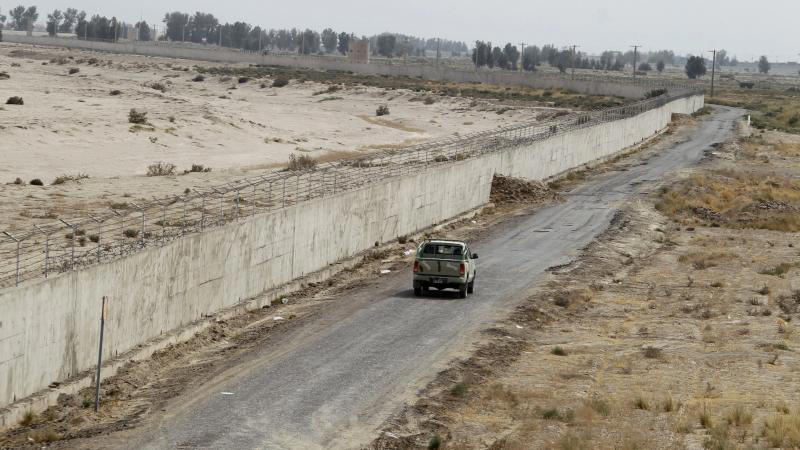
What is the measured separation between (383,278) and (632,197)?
2987cm

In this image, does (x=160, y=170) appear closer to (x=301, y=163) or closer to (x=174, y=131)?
(x=301, y=163)

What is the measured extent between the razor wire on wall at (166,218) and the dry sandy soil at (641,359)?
332 inches

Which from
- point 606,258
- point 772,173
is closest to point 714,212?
point 606,258

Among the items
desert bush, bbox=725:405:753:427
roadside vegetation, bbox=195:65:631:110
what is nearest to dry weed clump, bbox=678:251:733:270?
desert bush, bbox=725:405:753:427

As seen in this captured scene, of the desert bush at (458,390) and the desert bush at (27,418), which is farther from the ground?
the desert bush at (458,390)

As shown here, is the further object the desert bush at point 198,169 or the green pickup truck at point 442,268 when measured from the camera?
the desert bush at point 198,169

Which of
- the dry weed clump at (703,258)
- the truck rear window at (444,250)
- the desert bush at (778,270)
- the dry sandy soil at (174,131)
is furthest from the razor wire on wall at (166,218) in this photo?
the desert bush at (778,270)

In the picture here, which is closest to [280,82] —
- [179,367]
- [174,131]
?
[174,131]

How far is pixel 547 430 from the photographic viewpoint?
917 inches

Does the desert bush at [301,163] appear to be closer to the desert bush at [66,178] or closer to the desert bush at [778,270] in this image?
the desert bush at [66,178]

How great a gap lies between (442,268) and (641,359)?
27.0ft

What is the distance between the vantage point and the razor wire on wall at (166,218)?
94.0 feet

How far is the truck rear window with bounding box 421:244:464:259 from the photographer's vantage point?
3716 centimetres

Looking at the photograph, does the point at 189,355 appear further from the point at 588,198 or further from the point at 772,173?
the point at 772,173
